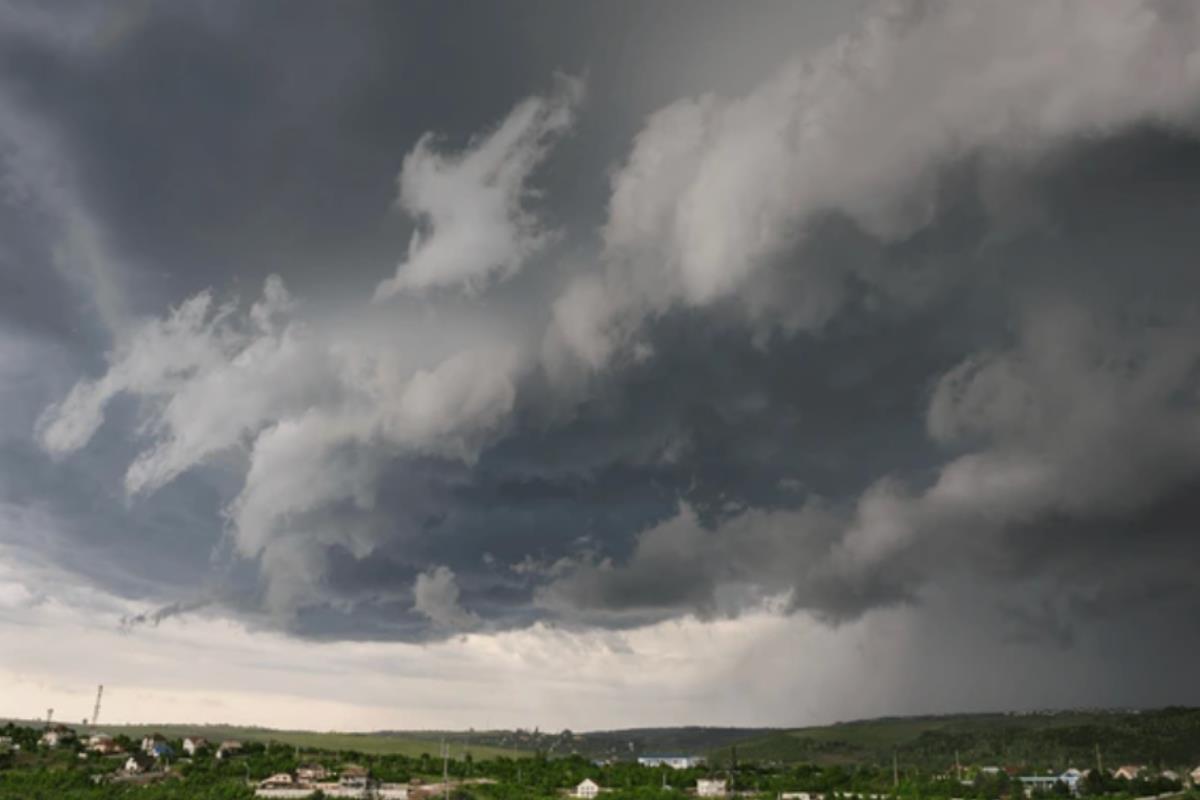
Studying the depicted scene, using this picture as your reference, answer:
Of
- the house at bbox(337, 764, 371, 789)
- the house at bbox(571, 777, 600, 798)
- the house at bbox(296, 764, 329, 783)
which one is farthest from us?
the house at bbox(571, 777, 600, 798)

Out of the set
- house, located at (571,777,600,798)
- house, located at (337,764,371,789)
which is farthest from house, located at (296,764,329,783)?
house, located at (571,777,600,798)

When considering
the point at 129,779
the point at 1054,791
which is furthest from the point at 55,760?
the point at 1054,791

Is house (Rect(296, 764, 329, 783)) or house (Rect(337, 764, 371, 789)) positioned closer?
house (Rect(337, 764, 371, 789))

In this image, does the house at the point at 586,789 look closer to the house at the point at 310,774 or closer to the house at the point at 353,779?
the house at the point at 353,779

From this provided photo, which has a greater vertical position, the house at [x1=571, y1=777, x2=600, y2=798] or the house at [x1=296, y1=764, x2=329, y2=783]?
the house at [x1=296, y1=764, x2=329, y2=783]

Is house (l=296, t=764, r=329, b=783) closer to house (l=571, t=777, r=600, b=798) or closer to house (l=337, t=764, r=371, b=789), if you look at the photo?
house (l=337, t=764, r=371, b=789)

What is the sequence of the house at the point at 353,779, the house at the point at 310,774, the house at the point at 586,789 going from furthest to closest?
the house at the point at 586,789
the house at the point at 310,774
the house at the point at 353,779

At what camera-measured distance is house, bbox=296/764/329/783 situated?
186 meters

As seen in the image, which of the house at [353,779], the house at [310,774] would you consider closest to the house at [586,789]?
the house at [353,779]

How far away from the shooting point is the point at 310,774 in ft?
624

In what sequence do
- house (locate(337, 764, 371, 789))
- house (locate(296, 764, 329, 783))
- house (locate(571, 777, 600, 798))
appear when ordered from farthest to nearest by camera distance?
house (locate(571, 777, 600, 798)) → house (locate(296, 764, 329, 783)) → house (locate(337, 764, 371, 789))

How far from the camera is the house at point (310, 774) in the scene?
18600 cm

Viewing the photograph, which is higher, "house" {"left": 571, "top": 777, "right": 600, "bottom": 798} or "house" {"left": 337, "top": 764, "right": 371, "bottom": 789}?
"house" {"left": 337, "top": 764, "right": 371, "bottom": 789}

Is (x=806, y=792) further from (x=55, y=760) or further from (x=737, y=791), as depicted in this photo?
(x=55, y=760)
